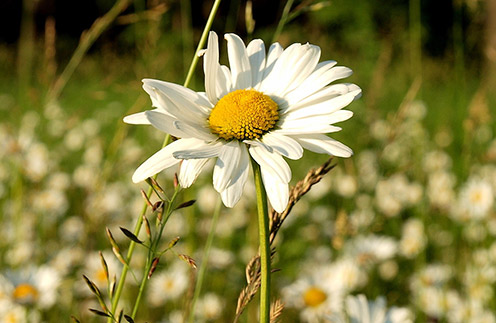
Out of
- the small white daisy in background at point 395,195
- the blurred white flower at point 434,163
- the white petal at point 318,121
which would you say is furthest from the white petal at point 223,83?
the blurred white flower at point 434,163

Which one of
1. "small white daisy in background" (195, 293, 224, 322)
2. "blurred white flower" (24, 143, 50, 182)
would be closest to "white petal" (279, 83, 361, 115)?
"small white daisy in background" (195, 293, 224, 322)

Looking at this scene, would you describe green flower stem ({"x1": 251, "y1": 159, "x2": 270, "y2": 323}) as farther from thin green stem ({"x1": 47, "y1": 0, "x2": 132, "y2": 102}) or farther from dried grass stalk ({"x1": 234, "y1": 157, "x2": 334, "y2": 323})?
thin green stem ({"x1": 47, "y1": 0, "x2": 132, "y2": 102})

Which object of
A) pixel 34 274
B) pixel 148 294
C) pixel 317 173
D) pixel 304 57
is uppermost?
pixel 304 57

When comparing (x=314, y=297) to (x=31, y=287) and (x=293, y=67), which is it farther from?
(x=293, y=67)

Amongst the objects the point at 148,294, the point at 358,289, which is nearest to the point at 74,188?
the point at 148,294

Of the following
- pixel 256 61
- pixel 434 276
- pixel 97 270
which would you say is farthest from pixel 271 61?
pixel 97 270

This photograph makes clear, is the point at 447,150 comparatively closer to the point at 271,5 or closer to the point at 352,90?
the point at 352,90
